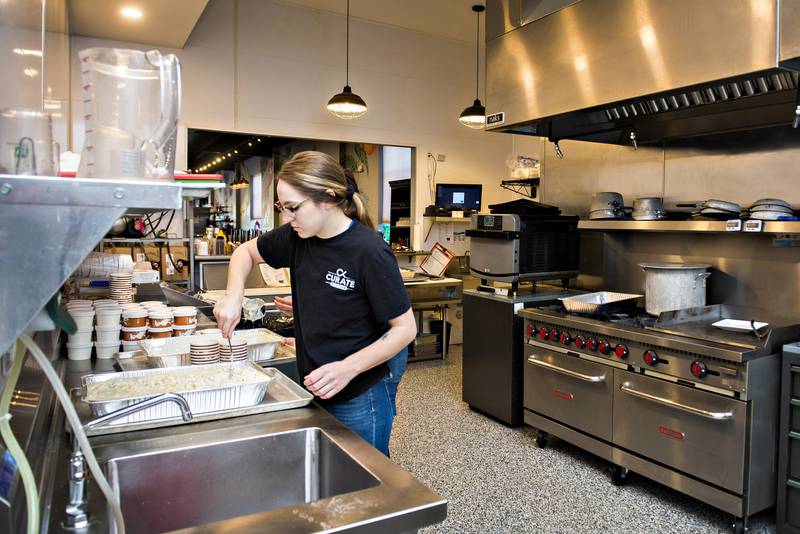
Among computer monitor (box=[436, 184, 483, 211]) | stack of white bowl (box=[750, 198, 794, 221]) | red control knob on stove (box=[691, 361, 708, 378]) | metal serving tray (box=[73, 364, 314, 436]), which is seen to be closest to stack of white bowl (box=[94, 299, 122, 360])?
metal serving tray (box=[73, 364, 314, 436])

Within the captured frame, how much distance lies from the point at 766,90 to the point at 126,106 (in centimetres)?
306

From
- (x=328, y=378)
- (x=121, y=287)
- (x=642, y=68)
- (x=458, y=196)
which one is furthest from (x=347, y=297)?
(x=458, y=196)

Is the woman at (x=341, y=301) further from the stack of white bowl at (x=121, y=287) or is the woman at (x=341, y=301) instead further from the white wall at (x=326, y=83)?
the white wall at (x=326, y=83)

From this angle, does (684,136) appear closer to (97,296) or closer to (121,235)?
(97,296)

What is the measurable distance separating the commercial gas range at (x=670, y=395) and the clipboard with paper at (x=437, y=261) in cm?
259

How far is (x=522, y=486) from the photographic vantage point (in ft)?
10.0

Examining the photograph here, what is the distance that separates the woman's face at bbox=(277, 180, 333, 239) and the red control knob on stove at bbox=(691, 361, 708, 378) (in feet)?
6.44

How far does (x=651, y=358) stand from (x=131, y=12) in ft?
14.0

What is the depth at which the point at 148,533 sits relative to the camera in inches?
47.5

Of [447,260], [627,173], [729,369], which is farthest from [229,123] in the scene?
[729,369]

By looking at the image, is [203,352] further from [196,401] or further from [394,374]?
[394,374]

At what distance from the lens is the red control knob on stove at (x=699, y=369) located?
2650mm

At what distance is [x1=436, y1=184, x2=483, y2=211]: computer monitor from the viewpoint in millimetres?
6691

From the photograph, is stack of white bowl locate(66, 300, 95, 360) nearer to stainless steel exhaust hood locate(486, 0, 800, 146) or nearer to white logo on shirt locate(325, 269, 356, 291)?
white logo on shirt locate(325, 269, 356, 291)
